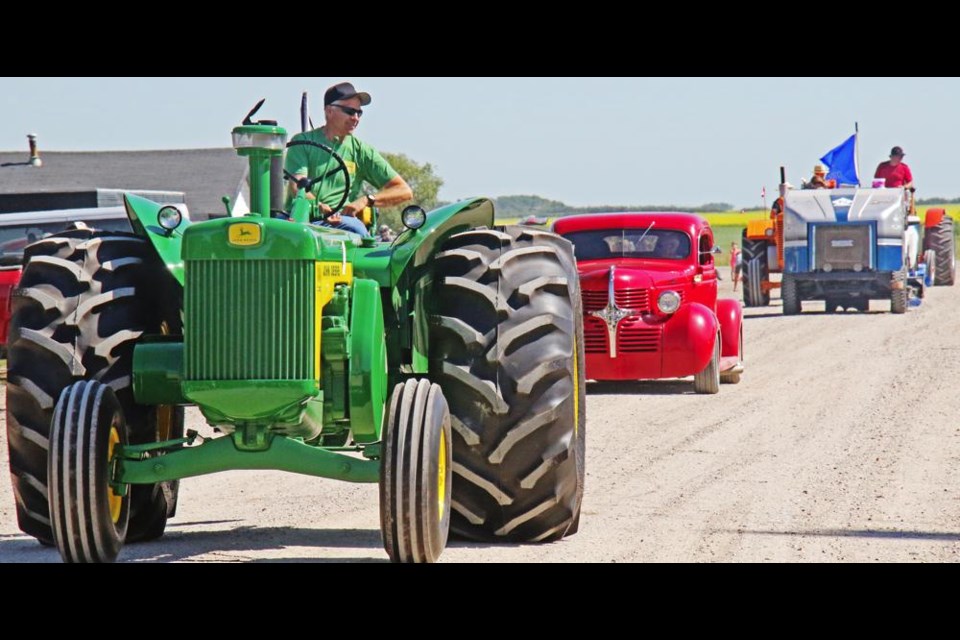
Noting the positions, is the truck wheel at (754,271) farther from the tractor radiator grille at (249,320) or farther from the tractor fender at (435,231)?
→ the tractor radiator grille at (249,320)

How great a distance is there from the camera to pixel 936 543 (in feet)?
24.4

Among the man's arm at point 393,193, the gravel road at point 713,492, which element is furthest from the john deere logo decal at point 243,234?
the man's arm at point 393,193

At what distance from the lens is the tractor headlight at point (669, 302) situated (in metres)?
14.9

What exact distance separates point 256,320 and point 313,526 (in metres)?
2.22

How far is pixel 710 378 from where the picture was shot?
1506 centimetres

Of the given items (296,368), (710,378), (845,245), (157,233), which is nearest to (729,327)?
(710,378)

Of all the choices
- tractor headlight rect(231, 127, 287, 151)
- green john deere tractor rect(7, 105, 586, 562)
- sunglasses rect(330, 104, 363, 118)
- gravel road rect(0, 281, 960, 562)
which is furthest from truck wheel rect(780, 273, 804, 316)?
tractor headlight rect(231, 127, 287, 151)

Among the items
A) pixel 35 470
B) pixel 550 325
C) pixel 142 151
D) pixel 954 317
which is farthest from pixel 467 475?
pixel 142 151

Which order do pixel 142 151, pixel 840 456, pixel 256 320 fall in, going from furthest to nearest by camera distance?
pixel 142 151
pixel 840 456
pixel 256 320

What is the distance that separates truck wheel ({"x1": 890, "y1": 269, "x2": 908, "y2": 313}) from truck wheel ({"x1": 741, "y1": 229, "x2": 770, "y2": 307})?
3.20m

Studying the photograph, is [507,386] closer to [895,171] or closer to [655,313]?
[655,313]

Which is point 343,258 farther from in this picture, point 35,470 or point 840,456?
point 840,456

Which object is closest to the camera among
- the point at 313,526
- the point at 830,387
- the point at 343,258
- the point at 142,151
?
the point at 343,258

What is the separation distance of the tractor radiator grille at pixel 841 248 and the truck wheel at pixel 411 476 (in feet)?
72.4
